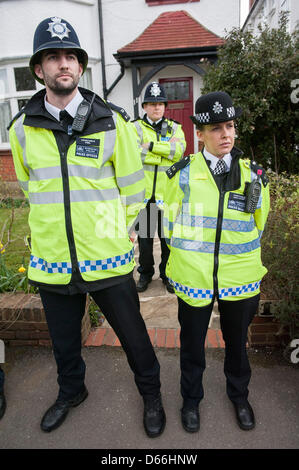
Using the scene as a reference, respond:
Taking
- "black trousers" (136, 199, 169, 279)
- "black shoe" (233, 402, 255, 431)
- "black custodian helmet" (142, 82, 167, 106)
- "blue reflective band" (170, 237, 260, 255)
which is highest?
"black custodian helmet" (142, 82, 167, 106)

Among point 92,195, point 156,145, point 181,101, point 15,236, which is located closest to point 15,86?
point 181,101

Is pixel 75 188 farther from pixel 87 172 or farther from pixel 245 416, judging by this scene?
pixel 245 416

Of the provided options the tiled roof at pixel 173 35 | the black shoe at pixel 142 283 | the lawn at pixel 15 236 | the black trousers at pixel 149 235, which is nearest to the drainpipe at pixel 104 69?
the tiled roof at pixel 173 35

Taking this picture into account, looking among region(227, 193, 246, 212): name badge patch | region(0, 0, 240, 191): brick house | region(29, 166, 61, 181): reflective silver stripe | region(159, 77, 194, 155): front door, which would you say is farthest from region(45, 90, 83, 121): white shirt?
region(159, 77, 194, 155): front door

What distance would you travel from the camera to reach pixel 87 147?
79.1 inches

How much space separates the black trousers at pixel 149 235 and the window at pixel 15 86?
792 centimetres

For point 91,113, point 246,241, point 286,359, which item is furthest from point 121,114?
point 286,359

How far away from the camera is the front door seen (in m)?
10.9

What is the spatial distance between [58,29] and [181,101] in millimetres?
9644

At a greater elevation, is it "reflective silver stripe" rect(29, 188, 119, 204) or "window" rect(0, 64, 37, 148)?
"window" rect(0, 64, 37, 148)

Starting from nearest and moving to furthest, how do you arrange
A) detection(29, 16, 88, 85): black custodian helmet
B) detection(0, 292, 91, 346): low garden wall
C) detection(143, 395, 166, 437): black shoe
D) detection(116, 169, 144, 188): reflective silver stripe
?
1. detection(29, 16, 88, 85): black custodian helmet
2. detection(116, 169, 144, 188): reflective silver stripe
3. detection(143, 395, 166, 437): black shoe
4. detection(0, 292, 91, 346): low garden wall

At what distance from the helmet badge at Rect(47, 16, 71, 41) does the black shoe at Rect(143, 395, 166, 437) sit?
2327 mm

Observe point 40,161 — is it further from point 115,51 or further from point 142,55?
point 115,51

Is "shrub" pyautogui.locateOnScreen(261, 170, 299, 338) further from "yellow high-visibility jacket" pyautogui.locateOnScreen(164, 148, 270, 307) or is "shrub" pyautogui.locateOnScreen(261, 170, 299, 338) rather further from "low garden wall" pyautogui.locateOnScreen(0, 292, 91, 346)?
"low garden wall" pyautogui.locateOnScreen(0, 292, 91, 346)
